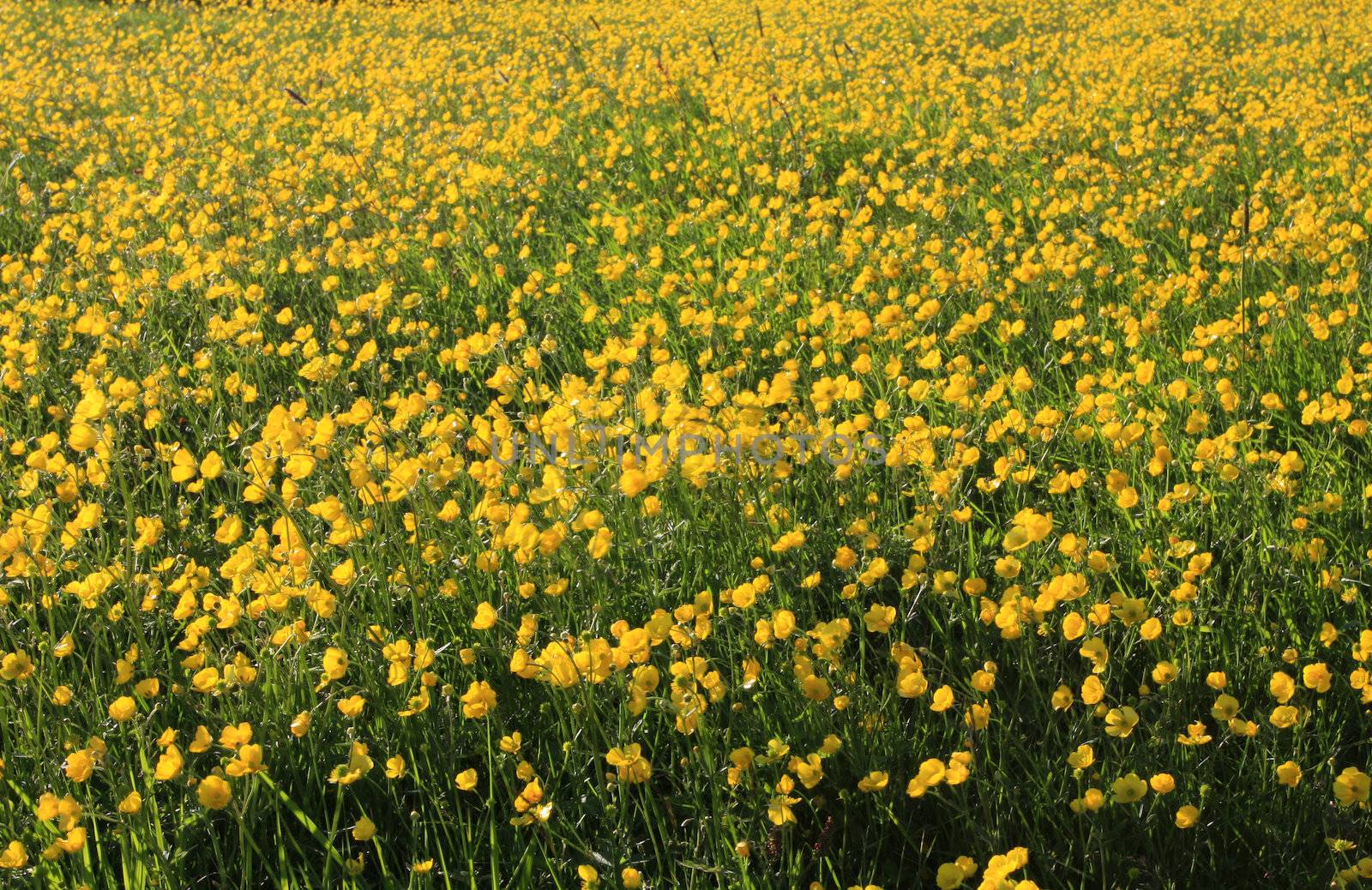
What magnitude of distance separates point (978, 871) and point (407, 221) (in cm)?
373

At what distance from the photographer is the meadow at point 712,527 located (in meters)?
1.86

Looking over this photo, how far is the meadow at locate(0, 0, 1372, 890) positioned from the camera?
1.86m

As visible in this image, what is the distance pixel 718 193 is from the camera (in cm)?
503

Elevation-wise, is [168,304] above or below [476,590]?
above

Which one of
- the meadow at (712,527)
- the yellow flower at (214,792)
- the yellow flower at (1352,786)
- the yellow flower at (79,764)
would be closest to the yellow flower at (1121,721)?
the meadow at (712,527)

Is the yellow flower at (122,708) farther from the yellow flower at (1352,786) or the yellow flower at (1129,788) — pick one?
the yellow flower at (1352,786)

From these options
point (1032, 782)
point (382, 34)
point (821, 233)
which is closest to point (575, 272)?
point (821, 233)

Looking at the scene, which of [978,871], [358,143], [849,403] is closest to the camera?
[978,871]

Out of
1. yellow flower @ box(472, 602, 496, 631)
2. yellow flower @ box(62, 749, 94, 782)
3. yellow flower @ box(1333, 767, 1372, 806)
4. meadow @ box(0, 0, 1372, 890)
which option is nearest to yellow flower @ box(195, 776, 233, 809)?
meadow @ box(0, 0, 1372, 890)

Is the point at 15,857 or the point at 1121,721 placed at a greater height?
the point at 15,857

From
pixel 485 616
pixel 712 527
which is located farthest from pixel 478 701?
pixel 712 527

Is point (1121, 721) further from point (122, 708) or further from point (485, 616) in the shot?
point (122, 708)

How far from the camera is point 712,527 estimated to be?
256 centimetres

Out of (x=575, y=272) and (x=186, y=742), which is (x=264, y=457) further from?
(x=575, y=272)
